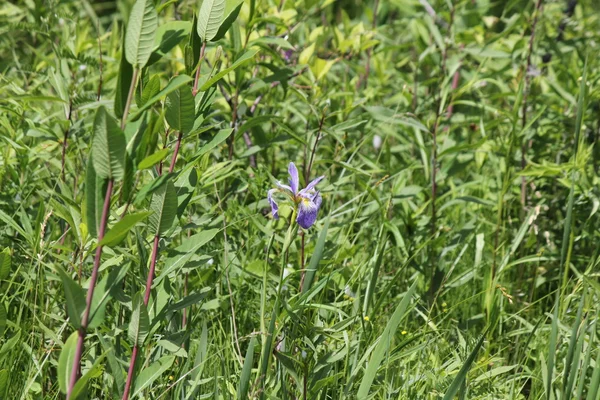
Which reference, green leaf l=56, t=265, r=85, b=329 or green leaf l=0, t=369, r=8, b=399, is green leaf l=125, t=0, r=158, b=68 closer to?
green leaf l=56, t=265, r=85, b=329

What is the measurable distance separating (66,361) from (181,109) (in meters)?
0.53

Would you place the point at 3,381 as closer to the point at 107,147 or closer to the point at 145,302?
the point at 145,302

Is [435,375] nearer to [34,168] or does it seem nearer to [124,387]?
[124,387]

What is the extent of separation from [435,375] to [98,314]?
0.91 meters

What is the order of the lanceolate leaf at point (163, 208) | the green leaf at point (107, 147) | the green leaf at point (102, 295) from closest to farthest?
the green leaf at point (107, 147), the green leaf at point (102, 295), the lanceolate leaf at point (163, 208)

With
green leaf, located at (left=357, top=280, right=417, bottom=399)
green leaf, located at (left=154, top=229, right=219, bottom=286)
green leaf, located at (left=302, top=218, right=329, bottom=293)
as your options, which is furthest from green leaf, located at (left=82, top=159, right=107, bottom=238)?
green leaf, located at (left=357, top=280, right=417, bottom=399)

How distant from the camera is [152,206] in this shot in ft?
5.42

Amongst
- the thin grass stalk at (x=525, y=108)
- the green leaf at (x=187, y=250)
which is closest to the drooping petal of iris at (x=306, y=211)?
the green leaf at (x=187, y=250)

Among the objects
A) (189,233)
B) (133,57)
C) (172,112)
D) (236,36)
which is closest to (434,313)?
(189,233)

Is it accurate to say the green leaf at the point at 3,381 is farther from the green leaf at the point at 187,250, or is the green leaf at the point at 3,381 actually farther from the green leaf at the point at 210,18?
the green leaf at the point at 210,18

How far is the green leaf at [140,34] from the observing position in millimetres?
1421

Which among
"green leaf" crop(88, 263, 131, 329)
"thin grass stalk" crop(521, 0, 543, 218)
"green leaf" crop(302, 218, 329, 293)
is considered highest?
"green leaf" crop(88, 263, 131, 329)

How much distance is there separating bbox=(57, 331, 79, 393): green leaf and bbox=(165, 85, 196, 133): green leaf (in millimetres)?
459

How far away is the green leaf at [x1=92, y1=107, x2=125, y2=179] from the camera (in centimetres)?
137
